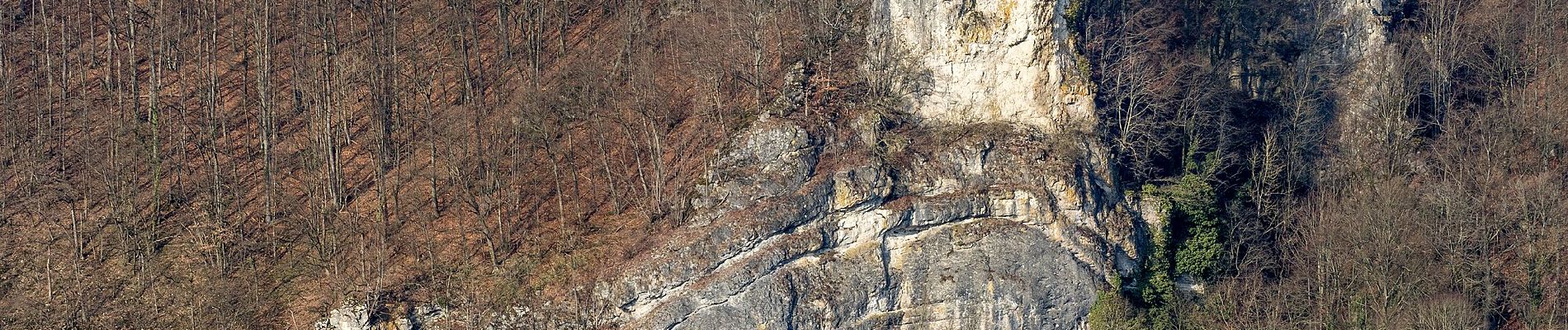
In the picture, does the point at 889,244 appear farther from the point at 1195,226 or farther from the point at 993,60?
the point at 1195,226

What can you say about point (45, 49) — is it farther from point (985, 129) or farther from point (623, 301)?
point (985, 129)

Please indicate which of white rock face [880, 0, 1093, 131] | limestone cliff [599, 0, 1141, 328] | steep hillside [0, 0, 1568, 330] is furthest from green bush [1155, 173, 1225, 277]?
white rock face [880, 0, 1093, 131]

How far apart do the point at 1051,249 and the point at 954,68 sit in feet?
13.1

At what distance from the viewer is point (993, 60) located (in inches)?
1303

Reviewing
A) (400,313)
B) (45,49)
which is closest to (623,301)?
(400,313)

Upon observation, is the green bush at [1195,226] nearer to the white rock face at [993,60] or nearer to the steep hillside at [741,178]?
the steep hillside at [741,178]

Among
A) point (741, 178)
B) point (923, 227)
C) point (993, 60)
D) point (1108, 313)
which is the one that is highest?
point (993, 60)

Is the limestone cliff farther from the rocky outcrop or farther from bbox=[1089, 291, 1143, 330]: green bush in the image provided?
bbox=[1089, 291, 1143, 330]: green bush

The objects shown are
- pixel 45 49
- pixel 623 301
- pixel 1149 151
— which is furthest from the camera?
pixel 45 49

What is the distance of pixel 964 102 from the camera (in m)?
33.3

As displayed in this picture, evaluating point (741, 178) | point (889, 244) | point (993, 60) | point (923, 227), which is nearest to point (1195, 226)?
point (993, 60)

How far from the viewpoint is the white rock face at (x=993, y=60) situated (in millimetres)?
32594

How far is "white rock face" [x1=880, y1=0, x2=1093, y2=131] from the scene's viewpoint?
32594 millimetres

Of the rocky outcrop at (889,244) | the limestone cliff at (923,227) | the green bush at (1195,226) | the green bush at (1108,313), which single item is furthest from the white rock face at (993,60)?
the green bush at (1108,313)
